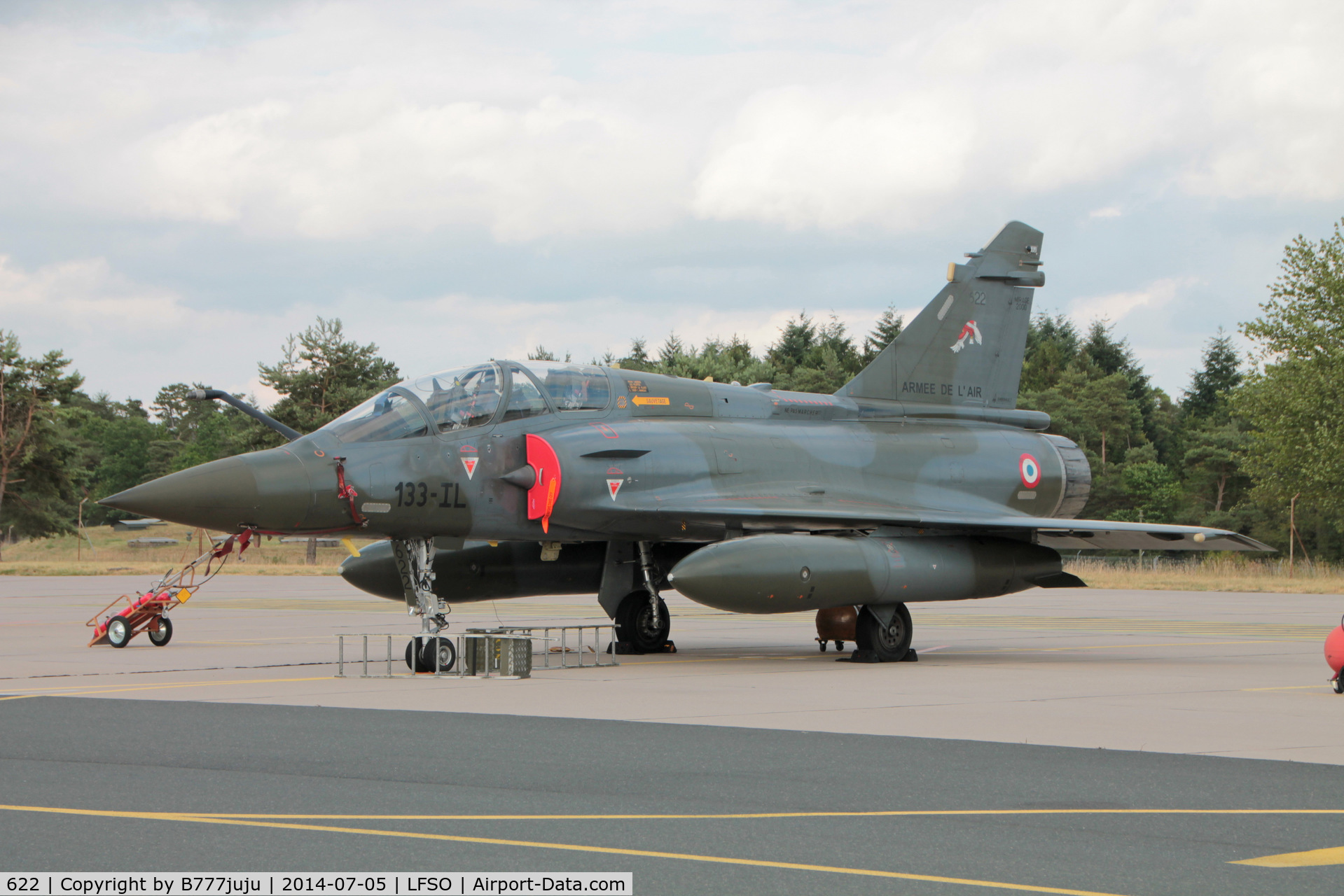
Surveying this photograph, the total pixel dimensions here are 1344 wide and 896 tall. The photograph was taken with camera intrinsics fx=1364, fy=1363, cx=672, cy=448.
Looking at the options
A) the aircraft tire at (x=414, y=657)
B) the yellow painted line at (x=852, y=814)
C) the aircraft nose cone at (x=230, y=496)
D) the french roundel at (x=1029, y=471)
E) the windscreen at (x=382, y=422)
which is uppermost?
the windscreen at (x=382, y=422)

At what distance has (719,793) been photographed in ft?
21.8

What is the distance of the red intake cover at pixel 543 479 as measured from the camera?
1370 centimetres

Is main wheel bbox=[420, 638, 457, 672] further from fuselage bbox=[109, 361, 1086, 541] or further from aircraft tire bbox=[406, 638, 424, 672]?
fuselage bbox=[109, 361, 1086, 541]

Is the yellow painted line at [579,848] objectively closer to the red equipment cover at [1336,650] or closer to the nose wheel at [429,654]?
the nose wheel at [429,654]

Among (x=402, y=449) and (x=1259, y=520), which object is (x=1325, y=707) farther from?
(x=1259, y=520)

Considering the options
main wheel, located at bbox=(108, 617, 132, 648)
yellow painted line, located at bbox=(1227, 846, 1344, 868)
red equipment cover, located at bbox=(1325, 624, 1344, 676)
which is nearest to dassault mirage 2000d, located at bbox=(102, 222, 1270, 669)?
red equipment cover, located at bbox=(1325, 624, 1344, 676)

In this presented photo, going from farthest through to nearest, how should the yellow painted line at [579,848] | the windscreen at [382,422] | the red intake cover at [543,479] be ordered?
the red intake cover at [543,479] → the windscreen at [382,422] → the yellow painted line at [579,848]

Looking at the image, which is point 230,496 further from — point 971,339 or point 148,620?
point 971,339

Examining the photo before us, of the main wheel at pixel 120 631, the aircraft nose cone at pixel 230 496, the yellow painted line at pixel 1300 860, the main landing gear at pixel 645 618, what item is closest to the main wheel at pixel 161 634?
the main wheel at pixel 120 631

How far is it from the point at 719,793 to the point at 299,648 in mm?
11031

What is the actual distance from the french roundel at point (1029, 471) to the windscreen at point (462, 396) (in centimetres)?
716

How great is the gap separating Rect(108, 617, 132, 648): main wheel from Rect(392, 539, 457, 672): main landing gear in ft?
15.2

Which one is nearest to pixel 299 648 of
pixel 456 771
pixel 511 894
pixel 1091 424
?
pixel 456 771

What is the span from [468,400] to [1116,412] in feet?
207
